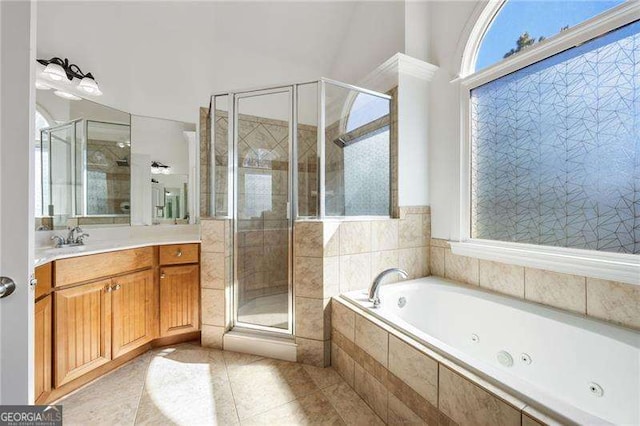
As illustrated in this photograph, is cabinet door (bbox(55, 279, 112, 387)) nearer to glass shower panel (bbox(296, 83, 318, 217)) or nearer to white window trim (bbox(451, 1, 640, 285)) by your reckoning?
glass shower panel (bbox(296, 83, 318, 217))

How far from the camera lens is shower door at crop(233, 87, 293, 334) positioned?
2.10 meters

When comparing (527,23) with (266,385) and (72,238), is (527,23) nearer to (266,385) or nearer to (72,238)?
(266,385)

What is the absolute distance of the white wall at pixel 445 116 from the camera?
6.85ft

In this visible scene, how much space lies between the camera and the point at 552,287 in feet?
5.06

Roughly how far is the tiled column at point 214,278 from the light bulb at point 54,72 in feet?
4.62

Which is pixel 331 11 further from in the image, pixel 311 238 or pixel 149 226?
pixel 149 226

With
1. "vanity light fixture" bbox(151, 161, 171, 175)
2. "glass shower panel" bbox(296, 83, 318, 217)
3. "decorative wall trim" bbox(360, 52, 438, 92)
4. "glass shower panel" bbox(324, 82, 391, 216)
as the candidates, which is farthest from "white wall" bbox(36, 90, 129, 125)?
"decorative wall trim" bbox(360, 52, 438, 92)

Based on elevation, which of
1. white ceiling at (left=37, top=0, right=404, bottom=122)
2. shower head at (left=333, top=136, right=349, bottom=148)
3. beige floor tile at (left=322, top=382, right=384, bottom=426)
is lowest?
beige floor tile at (left=322, top=382, right=384, bottom=426)

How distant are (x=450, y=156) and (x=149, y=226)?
269cm

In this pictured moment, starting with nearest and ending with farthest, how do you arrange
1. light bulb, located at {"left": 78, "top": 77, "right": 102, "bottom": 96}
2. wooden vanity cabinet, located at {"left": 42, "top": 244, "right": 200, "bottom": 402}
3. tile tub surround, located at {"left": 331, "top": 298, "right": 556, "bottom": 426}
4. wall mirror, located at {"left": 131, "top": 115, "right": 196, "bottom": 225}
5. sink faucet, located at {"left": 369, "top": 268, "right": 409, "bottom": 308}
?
tile tub surround, located at {"left": 331, "top": 298, "right": 556, "bottom": 426} < wooden vanity cabinet, located at {"left": 42, "top": 244, "right": 200, "bottom": 402} < sink faucet, located at {"left": 369, "top": 268, "right": 409, "bottom": 308} < light bulb, located at {"left": 78, "top": 77, "right": 102, "bottom": 96} < wall mirror, located at {"left": 131, "top": 115, "right": 196, "bottom": 225}

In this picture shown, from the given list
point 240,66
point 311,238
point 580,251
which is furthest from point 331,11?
point 580,251

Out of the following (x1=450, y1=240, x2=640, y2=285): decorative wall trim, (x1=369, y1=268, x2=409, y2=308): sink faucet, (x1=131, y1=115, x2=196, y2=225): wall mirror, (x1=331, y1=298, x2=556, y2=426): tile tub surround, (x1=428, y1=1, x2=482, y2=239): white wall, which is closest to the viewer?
(x1=331, y1=298, x2=556, y2=426): tile tub surround

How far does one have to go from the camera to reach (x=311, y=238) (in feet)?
6.03

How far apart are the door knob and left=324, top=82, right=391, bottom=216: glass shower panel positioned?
158 centimetres
